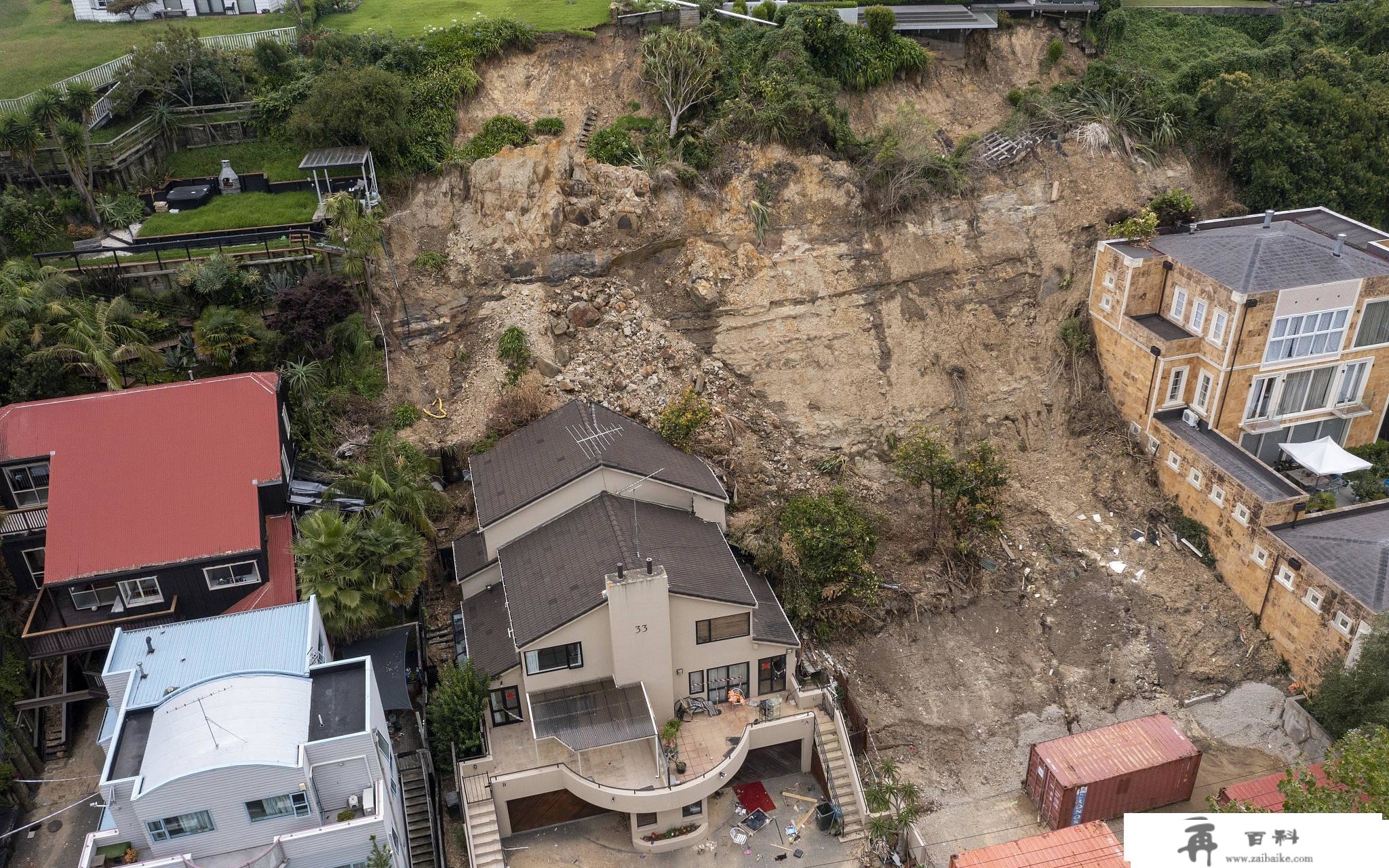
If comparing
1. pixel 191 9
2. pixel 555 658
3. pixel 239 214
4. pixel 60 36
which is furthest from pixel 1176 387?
pixel 60 36

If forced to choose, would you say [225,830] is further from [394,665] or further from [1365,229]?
[1365,229]

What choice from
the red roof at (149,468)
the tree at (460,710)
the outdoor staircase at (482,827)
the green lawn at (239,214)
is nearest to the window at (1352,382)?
the tree at (460,710)

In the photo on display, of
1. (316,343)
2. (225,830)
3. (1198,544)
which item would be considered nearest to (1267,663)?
(1198,544)

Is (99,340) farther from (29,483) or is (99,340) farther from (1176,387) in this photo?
(1176,387)

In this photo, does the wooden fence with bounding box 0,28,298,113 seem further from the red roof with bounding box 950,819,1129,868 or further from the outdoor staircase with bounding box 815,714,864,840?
the red roof with bounding box 950,819,1129,868

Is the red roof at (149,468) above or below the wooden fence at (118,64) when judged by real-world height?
below

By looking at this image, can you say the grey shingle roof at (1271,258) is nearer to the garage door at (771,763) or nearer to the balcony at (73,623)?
the garage door at (771,763)
